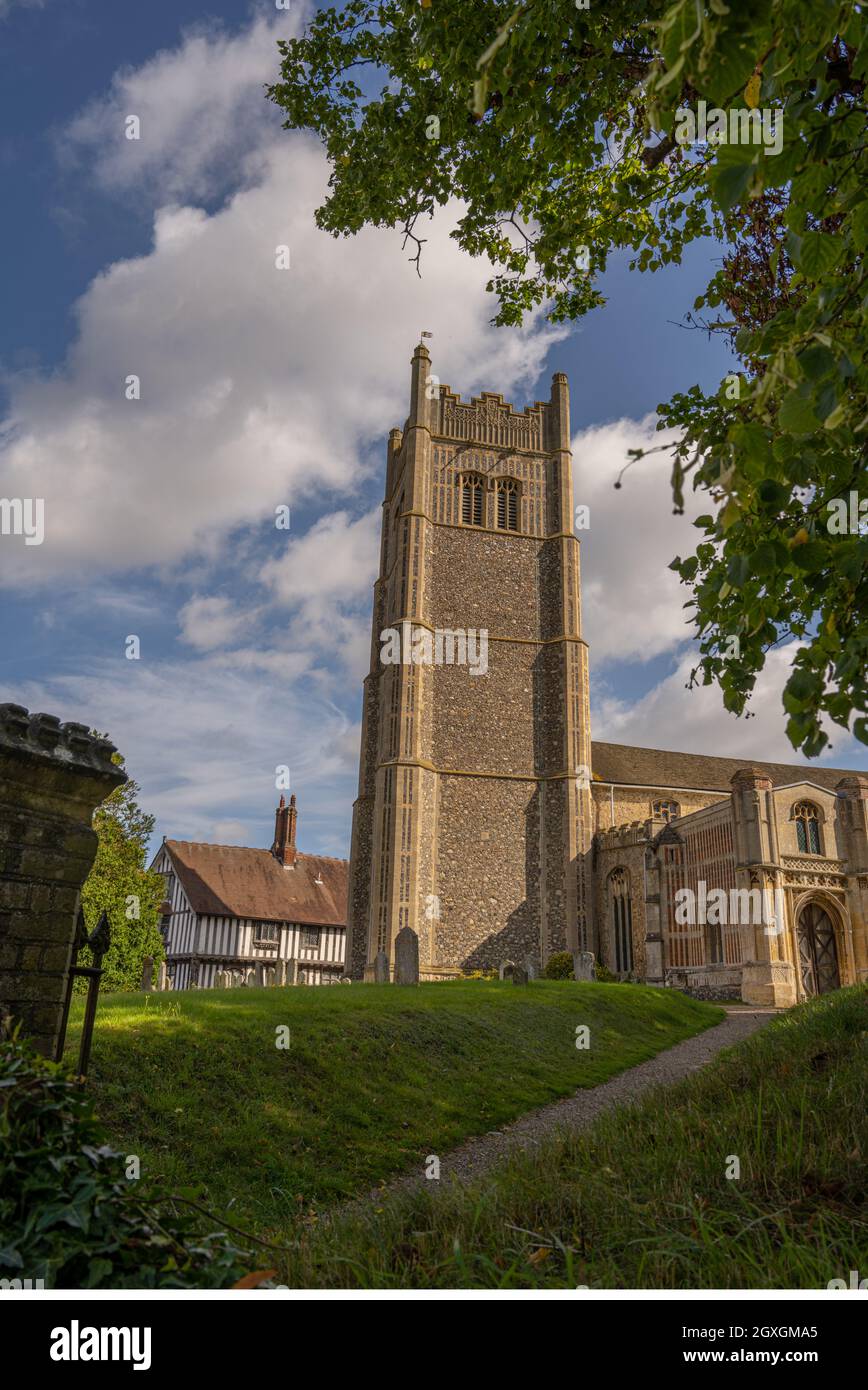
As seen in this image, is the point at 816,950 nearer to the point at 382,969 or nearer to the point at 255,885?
the point at 382,969

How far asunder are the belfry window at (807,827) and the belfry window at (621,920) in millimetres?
6465

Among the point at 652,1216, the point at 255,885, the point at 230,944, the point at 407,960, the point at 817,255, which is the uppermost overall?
the point at 255,885

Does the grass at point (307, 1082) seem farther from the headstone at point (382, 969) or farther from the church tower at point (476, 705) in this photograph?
the church tower at point (476, 705)

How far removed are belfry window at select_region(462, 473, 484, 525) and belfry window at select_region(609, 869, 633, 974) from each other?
52.1 feet

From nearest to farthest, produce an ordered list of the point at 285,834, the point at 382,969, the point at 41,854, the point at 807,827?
1. the point at 41,854
2. the point at 382,969
3. the point at 807,827
4. the point at 285,834

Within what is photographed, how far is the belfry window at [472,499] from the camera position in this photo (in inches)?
1424

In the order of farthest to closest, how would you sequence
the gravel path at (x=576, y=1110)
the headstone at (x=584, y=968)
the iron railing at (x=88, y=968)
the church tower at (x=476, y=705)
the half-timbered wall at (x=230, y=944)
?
the half-timbered wall at (x=230, y=944)
the church tower at (x=476, y=705)
the headstone at (x=584, y=968)
the gravel path at (x=576, y=1110)
the iron railing at (x=88, y=968)

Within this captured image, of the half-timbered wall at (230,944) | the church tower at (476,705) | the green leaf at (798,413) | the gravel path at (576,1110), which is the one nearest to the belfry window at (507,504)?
the church tower at (476,705)

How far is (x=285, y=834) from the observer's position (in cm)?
4181

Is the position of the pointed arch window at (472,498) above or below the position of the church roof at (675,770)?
above

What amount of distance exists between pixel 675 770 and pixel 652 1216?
3913 cm

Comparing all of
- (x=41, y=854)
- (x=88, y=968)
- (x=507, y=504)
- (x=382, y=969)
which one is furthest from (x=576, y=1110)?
(x=507, y=504)

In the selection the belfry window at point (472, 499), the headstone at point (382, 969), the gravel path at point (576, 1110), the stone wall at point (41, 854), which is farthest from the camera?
the belfry window at point (472, 499)
